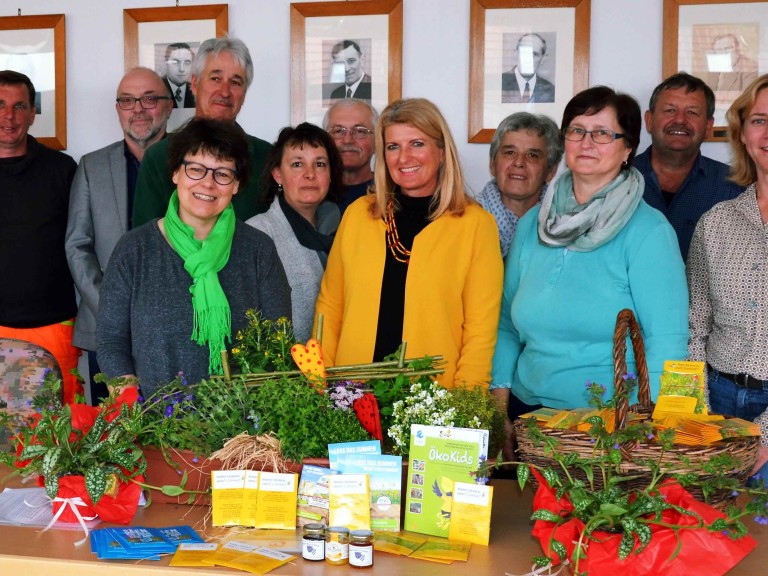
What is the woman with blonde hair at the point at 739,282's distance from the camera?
94.8 inches

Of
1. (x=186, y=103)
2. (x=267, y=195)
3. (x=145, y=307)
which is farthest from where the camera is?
(x=186, y=103)

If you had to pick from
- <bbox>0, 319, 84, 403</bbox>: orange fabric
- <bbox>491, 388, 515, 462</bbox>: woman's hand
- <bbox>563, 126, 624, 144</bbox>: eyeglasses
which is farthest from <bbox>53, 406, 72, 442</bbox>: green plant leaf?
<bbox>0, 319, 84, 403</bbox>: orange fabric

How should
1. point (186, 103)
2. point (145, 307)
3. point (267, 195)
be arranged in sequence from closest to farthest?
point (145, 307) → point (267, 195) → point (186, 103)

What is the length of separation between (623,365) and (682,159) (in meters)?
2.11

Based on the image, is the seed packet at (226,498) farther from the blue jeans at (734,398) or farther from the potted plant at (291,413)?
the blue jeans at (734,398)

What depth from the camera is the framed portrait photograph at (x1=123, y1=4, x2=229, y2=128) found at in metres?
4.17

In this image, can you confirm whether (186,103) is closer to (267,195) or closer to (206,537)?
(267,195)

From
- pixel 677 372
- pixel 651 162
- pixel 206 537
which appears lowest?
pixel 206 537

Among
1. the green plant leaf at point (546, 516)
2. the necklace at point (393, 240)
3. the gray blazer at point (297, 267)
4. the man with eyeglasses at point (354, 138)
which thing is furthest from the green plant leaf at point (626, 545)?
the man with eyeglasses at point (354, 138)

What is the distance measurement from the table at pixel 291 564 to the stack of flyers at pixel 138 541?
18 millimetres

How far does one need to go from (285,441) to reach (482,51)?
2.73 metres

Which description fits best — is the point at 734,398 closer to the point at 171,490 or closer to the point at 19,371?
the point at 171,490

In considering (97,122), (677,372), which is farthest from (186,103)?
(677,372)

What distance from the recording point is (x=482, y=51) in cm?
399
